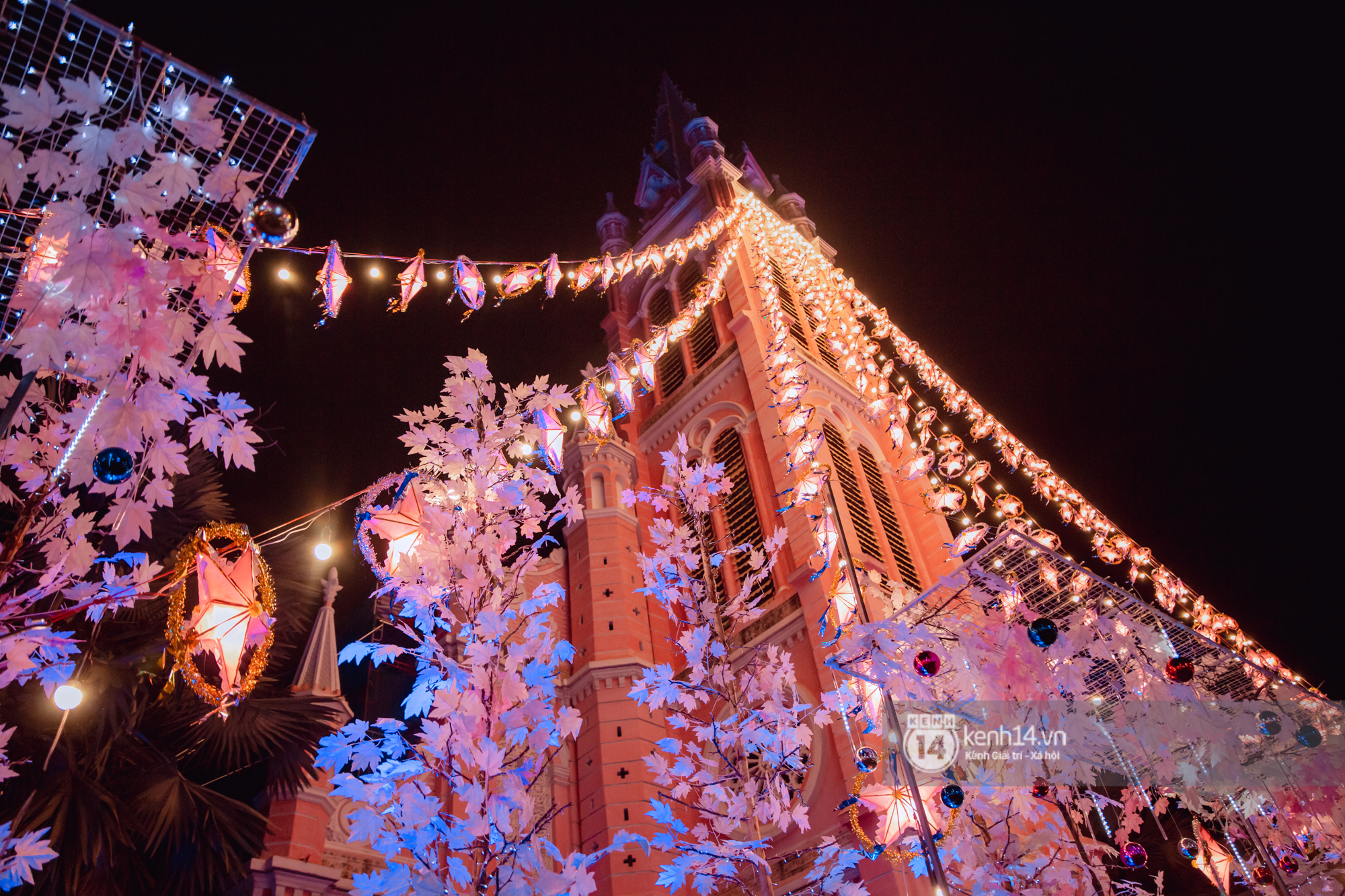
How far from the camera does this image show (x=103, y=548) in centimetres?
757

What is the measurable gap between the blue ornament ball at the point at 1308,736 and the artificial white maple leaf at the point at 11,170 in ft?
41.5

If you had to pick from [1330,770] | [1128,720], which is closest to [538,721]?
[1128,720]

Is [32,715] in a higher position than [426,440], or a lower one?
lower

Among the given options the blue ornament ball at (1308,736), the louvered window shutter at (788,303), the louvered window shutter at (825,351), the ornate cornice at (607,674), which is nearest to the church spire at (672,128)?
the louvered window shutter at (788,303)

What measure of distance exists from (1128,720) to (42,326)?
31.5ft

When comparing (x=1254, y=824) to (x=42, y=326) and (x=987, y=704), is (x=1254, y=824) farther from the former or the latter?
(x=42, y=326)

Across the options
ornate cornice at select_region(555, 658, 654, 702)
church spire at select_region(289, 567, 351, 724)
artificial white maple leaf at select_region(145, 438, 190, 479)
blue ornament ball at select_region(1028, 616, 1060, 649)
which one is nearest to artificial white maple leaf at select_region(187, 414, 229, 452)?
artificial white maple leaf at select_region(145, 438, 190, 479)

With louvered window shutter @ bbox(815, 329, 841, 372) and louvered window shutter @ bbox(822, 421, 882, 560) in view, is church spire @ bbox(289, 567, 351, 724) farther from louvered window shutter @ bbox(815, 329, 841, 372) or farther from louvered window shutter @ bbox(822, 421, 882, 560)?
louvered window shutter @ bbox(815, 329, 841, 372)

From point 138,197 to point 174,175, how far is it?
208 mm

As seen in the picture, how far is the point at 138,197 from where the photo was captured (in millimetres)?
3895

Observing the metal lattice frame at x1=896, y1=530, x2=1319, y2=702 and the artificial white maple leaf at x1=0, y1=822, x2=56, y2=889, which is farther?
the metal lattice frame at x1=896, y1=530, x2=1319, y2=702

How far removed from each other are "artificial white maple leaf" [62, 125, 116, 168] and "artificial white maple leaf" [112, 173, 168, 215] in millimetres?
125

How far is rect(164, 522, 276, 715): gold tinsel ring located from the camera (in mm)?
5609

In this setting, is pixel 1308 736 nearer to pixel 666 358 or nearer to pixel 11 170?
pixel 11 170
